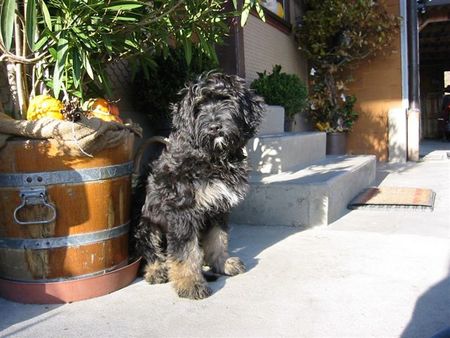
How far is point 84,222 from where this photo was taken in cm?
293

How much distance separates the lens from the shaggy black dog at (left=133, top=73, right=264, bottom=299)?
3.04m

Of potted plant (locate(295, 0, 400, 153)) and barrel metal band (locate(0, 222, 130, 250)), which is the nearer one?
barrel metal band (locate(0, 222, 130, 250))

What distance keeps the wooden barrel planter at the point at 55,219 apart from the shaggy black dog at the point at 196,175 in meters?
0.31

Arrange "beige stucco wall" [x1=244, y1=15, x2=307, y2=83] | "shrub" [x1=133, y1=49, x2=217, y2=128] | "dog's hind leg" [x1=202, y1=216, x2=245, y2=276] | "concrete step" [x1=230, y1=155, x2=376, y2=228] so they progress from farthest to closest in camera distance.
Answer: "beige stucco wall" [x1=244, y1=15, x2=307, y2=83], "shrub" [x1=133, y1=49, x2=217, y2=128], "concrete step" [x1=230, y1=155, x2=376, y2=228], "dog's hind leg" [x1=202, y1=216, x2=245, y2=276]

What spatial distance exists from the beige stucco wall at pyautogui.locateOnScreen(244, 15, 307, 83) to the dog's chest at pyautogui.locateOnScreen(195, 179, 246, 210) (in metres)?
4.17

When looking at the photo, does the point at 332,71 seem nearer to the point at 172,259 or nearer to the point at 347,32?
the point at 347,32


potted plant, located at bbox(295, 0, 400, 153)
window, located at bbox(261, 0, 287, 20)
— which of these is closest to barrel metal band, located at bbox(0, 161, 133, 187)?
window, located at bbox(261, 0, 287, 20)

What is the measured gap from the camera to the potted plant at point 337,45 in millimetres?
9008

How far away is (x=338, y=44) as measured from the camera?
30.5ft

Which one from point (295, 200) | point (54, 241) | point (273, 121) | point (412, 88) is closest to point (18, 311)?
point (54, 241)

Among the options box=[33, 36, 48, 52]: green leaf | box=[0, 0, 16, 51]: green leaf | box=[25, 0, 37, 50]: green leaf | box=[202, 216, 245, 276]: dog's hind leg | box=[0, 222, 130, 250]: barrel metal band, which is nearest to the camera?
box=[0, 0, 16, 51]: green leaf

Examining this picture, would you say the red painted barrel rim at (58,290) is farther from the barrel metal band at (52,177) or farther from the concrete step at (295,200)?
the concrete step at (295,200)

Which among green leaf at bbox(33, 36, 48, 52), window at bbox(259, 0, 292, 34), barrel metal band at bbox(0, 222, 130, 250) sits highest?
window at bbox(259, 0, 292, 34)

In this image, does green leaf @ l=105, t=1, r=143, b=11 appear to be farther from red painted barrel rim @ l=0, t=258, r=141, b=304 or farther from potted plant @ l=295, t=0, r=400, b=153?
potted plant @ l=295, t=0, r=400, b=153
